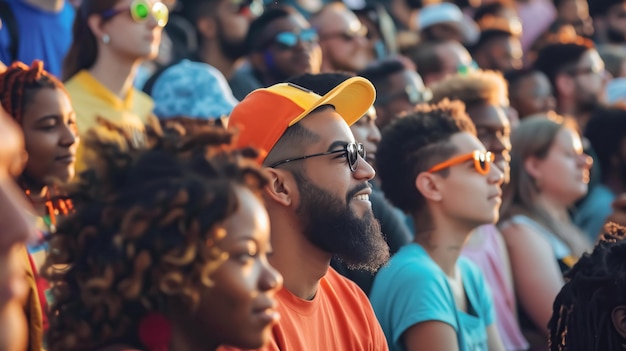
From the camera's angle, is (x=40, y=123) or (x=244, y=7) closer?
(x=40, y=123)

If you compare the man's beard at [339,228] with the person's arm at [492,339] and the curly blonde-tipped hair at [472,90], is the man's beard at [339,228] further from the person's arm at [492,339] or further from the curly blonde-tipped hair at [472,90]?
the curly blonde-tipped hair at [472,90]

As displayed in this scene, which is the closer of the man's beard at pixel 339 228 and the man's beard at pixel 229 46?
the man's beard at pixel 339 228

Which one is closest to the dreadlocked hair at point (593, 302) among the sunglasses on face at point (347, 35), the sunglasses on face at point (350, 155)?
the sunglasses on face at point (350, 155)

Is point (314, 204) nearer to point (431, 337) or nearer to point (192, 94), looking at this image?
point (431, 337)

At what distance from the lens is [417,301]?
4.70m

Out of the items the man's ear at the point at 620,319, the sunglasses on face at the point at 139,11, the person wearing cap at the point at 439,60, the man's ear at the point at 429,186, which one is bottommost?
the person wearing cap at the point at 439,60

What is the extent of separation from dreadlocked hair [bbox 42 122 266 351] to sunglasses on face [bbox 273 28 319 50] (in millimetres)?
4439

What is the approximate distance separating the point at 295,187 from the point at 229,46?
14.6ft

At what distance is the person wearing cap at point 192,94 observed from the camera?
596 centimetres

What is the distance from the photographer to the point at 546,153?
6.82m

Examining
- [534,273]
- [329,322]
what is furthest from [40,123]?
[534,273]

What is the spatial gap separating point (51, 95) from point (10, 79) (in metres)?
0.18

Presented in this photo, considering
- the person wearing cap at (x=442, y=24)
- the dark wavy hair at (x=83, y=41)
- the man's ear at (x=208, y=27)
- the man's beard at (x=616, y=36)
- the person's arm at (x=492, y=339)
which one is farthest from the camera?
the man's beard at (x=616, y=36)

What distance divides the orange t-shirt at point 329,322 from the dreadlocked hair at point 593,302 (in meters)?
0.69
